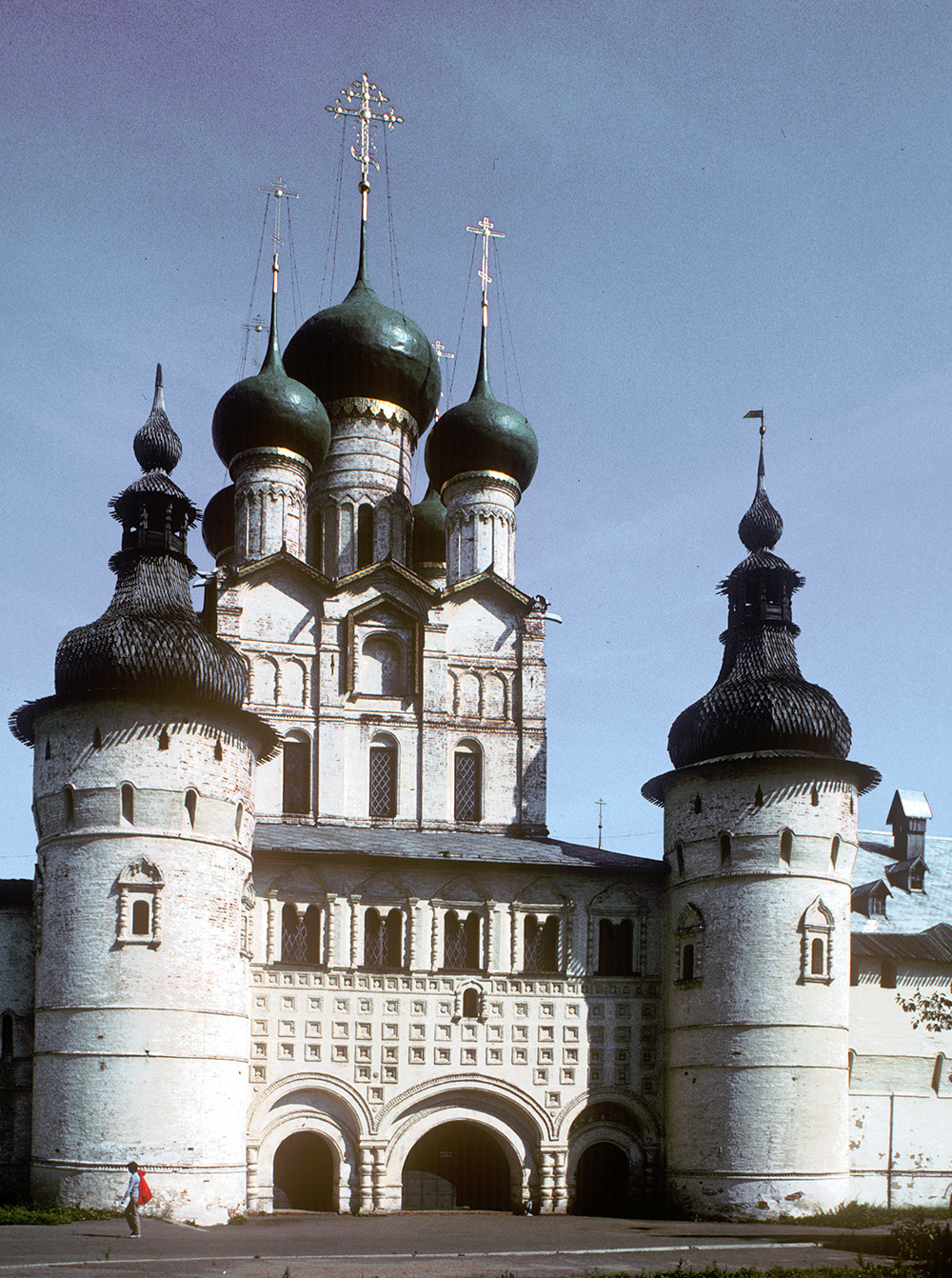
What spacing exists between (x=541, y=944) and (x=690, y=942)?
2.44 meters

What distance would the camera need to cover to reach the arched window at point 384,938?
24.8m

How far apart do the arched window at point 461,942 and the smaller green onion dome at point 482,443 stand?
8.97m

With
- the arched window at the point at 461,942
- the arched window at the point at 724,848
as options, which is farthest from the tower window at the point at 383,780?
the arched window at the point at 724,848

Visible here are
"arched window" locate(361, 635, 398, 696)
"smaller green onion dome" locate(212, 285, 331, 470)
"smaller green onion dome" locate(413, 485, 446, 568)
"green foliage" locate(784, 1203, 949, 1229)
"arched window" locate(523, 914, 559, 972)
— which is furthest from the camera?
"smaller green onion dome" locate(413, 485, 446, 568)

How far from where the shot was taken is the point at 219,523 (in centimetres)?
3259

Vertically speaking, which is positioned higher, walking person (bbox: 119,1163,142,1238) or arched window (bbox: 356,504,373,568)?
arched window (bbox: 356,504,373,568)

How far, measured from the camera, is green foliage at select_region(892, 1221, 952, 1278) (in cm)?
1620

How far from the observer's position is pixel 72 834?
22.0 meters

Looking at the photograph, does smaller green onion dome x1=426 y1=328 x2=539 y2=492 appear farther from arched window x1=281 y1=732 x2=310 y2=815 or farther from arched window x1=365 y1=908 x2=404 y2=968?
arched window x1=365 y1=908 x2=404 y2=968

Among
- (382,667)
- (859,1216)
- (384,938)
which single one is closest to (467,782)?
(382,667)

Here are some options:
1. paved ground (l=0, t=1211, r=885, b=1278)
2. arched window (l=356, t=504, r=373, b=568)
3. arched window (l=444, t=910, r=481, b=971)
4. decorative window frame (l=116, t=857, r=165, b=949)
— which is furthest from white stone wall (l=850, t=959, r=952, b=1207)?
decorative window frame (l=116, t=857, r=165, b=949)

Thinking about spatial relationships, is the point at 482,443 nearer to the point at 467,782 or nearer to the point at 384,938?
the point at 467,782

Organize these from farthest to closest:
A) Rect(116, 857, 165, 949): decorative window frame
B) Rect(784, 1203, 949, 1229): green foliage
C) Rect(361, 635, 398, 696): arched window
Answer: Rect(361, 635, 398, 696): arched window < Rect(784, 1203, 949, 1229): green foliage < Rect(116, 857, 165, 949): decorative window frame

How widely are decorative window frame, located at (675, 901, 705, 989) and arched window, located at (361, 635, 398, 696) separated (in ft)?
20.9
